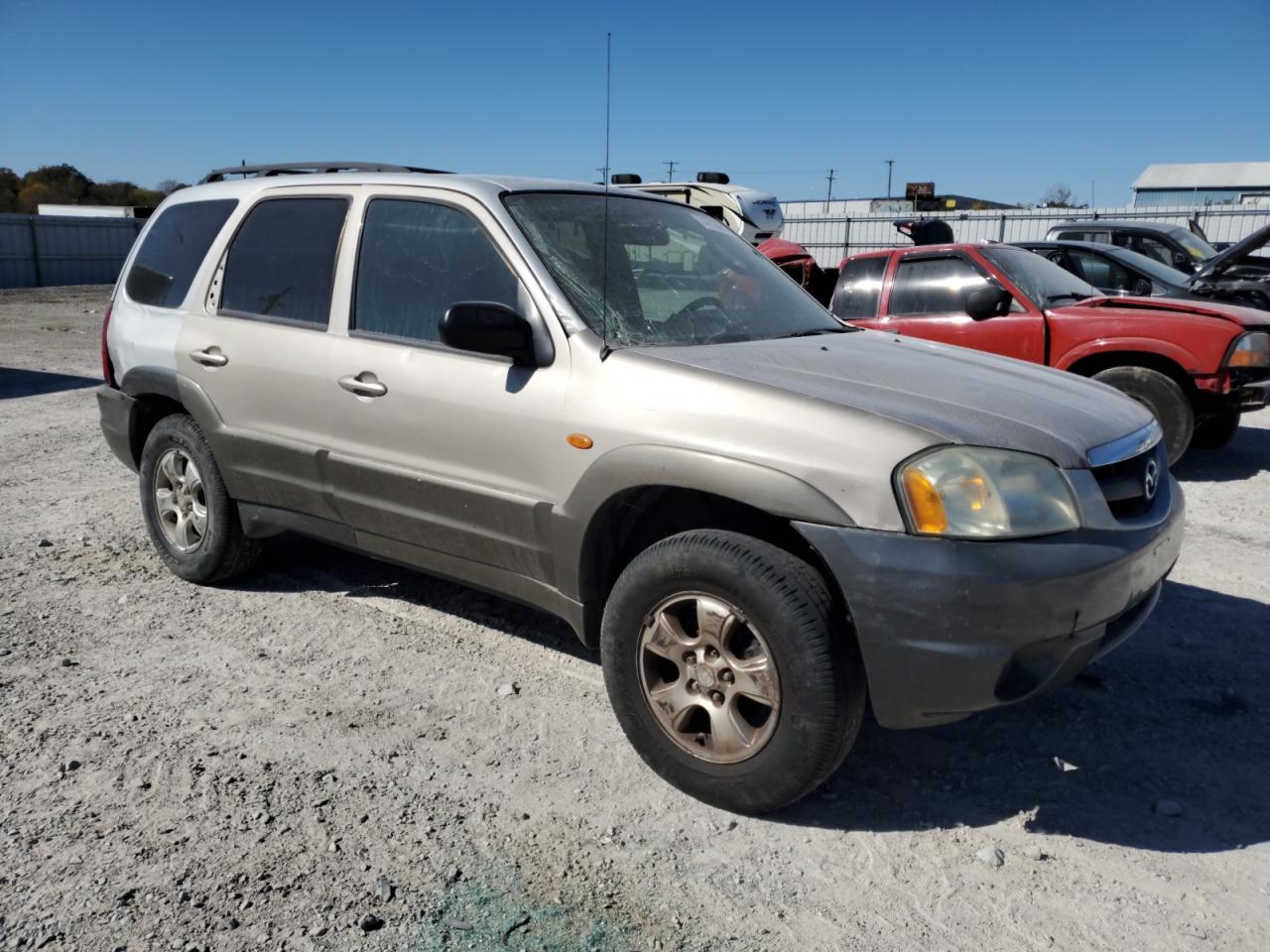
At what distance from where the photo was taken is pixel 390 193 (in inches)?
156

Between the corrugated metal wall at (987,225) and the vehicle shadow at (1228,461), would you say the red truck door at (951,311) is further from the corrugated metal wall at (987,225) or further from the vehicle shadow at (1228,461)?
the corrugated metal wall at (987,225)

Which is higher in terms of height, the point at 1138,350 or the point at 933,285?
the point at 933,285

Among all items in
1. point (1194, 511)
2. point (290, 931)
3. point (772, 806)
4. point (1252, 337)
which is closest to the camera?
point (290, 931)

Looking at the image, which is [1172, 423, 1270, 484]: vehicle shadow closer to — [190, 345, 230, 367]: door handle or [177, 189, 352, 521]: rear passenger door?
[177, 189, 352, 521]: rear passenger door

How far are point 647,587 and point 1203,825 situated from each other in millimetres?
1743

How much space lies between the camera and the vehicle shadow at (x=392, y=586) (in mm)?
4438

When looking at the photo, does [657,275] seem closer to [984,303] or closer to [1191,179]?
[984,303]

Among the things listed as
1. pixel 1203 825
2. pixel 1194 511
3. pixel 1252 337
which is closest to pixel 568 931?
pixel 1203 825

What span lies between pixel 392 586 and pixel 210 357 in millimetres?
1332

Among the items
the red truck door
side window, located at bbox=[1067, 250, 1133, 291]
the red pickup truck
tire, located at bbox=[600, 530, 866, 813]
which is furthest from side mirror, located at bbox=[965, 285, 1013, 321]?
tire, located at bbox=[600, 530, 866, 813]

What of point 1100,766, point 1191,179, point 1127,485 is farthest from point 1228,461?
point 1191,179

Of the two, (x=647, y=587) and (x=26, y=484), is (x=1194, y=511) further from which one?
(x=26, y=484)

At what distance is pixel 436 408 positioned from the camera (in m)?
3.59

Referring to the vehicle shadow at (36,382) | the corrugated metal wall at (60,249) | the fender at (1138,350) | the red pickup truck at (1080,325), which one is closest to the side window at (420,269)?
the red pickup truck at (1080,325)
